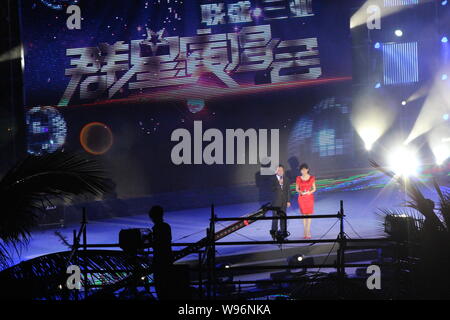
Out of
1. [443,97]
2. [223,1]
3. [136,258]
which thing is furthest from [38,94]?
[443,97]

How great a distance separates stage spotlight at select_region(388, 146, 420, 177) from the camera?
416 inches

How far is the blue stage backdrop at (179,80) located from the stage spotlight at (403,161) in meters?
0.81

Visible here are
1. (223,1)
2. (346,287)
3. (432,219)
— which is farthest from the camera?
(223,1)

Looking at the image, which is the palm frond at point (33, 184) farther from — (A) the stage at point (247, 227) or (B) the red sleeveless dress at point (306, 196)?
(B) the red sleeveless dress at point (306, 196)

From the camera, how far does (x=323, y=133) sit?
10281mm

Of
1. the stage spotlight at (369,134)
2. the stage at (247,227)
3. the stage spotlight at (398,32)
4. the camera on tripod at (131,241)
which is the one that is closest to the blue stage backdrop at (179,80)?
the stage spotlight at (369,134)

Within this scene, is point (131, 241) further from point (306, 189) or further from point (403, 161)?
point (403, 161)

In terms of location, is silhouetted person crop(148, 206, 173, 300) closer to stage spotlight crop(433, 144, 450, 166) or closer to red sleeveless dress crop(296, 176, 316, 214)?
red sleeveless dress crop(296, 176, 316, 214)

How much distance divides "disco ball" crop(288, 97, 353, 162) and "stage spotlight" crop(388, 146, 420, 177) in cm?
96

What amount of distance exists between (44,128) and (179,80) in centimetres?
276

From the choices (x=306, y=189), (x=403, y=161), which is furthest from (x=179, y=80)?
(x=403, y=161)
